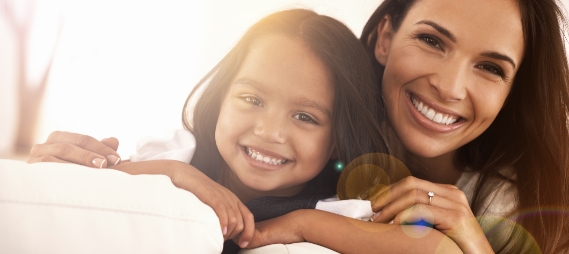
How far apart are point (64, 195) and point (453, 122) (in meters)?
0.98

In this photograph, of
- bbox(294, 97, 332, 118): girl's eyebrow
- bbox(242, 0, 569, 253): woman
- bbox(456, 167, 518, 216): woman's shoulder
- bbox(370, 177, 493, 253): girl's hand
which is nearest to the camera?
bbox(370, 177, 493, 253): girl's hand

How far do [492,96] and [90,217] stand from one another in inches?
38.6

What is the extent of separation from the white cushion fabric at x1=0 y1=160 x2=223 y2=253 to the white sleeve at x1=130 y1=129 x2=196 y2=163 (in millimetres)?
606

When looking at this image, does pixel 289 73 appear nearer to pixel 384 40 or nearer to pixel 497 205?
pixel 384 40

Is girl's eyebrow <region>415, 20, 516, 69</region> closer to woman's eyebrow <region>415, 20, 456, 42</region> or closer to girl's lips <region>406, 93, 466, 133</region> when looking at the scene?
woman's eyebrow <region>415, 20, 456, 42</region>

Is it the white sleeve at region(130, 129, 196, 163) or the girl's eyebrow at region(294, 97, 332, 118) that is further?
the white sleeve at region(130, 129, 196, 163)

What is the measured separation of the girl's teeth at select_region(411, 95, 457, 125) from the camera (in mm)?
1281

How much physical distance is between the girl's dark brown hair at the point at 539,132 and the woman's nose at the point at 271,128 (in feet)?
1.36

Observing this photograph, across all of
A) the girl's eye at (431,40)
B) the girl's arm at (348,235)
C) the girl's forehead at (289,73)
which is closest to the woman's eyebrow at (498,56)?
the girl's eye at (431,40)

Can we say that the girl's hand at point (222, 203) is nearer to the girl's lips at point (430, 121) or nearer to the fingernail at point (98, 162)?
the fingernail at point (98, 162)

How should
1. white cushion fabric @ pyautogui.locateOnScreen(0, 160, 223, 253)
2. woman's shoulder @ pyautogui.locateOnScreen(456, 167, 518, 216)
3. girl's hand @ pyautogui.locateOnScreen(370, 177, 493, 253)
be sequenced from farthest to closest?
woman's shoulder @ pyautogui.locateOnScreen(456, 167, 518, 216) < girl's hand @ pyautogui.locateOnScreen(370, 177, 493, 253) < white cushion fabric @ pyautogui.locateOnScreen(0, 160, 223, 253)

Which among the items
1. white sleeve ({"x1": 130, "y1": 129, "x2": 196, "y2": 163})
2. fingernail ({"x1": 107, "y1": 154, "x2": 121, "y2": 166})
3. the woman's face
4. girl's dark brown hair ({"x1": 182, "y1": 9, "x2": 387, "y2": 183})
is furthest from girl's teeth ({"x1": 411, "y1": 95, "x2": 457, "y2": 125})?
fingernail ({"x1": 107, "y1": 154, "x2": 121, "y2": 166})

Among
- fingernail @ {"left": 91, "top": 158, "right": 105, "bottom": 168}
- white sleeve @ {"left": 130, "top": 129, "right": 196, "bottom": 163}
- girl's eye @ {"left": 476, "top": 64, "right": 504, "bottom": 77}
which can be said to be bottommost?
white sleeve @ {"left": 130, "top": 129, "right": 196, "bottom": 163}

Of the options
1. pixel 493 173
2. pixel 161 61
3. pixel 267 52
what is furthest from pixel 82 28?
pixel 493 173
